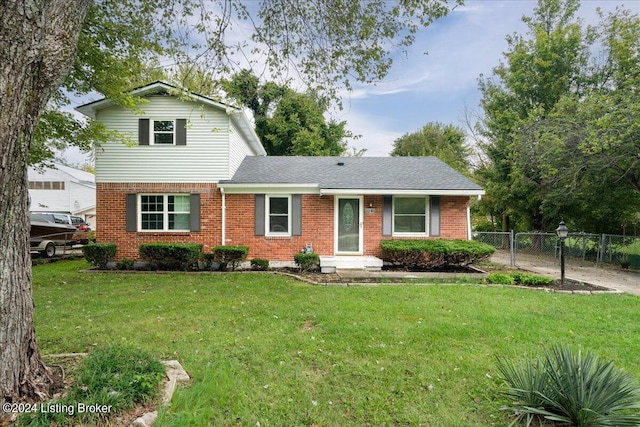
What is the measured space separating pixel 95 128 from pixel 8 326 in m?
9.28

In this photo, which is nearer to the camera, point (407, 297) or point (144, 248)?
point (407, 297)

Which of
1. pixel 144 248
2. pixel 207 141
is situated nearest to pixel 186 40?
pixel 207 141

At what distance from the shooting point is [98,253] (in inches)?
401

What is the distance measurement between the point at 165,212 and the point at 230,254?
3.06 m

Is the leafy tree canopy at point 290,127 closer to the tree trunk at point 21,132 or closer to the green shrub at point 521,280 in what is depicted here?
the green shrub at point 521,280

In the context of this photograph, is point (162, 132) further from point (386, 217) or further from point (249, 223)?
point (386, 217)

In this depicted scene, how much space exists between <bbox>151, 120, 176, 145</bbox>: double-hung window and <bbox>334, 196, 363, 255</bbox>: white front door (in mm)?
6202

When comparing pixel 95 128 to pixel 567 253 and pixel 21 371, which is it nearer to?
pixel 21 371

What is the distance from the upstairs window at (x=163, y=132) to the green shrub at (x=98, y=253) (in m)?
3.85

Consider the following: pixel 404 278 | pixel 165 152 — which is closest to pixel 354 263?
pixel 404 278

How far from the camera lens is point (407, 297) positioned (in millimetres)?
6758

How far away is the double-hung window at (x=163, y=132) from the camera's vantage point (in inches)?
438

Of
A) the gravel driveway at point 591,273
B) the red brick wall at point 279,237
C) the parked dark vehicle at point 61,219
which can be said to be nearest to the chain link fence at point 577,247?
the gravel driveway at point 591,273

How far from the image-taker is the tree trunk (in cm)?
234
